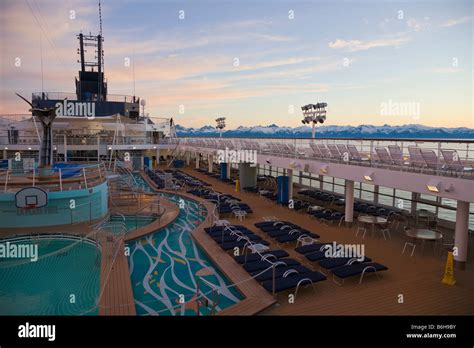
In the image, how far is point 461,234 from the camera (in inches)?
286

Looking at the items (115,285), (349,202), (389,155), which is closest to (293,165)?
(349,202)

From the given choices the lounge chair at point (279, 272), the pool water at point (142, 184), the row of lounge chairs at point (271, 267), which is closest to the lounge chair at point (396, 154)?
the row of lounge chairs at point (271, 267)

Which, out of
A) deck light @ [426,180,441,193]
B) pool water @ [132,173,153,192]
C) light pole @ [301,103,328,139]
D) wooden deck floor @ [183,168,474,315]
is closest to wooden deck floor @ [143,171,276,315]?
wooden deck floor @ [183,168,474,315]

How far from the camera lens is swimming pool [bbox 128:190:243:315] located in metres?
6.09

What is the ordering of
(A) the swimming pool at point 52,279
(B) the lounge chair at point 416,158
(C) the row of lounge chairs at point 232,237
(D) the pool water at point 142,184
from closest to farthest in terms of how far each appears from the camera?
(A) the swimming pool at point 52,279
(B) the lounge chair at point 416,158
(C) the row of lounge chairs at point 232,237
(D) the pool water at point 142,184

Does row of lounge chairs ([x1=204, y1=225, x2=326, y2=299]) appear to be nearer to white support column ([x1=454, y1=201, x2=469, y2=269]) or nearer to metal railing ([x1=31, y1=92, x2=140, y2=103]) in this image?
white support column ([x1=454, y1=201, x2=469, y2=269])

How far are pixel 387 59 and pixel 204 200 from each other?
11.8m

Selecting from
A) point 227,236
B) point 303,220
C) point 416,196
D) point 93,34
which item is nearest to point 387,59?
point 416,196

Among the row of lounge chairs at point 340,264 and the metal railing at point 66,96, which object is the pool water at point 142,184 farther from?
the metal railing at point 66,96

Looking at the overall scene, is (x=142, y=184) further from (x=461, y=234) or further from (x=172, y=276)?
(x=461, y=234)

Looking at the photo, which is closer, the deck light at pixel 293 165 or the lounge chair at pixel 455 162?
the lounge chair at pixel 455 162

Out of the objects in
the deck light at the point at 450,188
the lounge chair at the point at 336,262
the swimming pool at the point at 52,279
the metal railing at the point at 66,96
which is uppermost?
the metal railing at the point at 66,96

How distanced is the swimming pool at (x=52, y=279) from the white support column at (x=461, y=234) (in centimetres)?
701

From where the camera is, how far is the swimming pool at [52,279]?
6070mm
